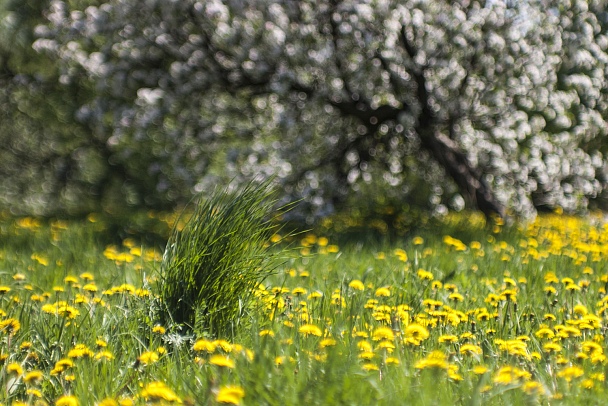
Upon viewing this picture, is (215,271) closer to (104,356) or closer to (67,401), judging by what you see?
(104,356)

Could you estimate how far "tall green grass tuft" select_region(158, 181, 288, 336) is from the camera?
114 inches

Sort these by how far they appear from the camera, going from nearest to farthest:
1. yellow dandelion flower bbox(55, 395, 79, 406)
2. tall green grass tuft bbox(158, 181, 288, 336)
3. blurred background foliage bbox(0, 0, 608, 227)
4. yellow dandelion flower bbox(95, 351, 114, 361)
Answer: yellow dandelion flower bbox(55, 395, 79, 406) → yellow dandelion flower bbox(95, 351, 114, 361) → tall green grass tuft bbox(158, 181, 288, 336) → blurred background foliage bbox(0, 0, 608, 227)

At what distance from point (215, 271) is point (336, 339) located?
0.74 metres

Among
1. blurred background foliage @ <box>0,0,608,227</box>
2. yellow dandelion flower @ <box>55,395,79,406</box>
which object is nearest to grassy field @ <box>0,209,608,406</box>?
yellow dandelion flower @ <box>55,395,79,406</box>

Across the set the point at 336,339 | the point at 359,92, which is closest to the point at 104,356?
the point at 336,339

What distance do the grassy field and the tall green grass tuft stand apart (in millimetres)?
84

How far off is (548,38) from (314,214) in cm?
334

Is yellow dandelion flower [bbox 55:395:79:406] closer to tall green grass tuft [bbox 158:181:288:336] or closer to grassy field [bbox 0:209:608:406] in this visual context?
grassy field [bbox 0:209:608:406]

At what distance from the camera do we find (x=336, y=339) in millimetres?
2379

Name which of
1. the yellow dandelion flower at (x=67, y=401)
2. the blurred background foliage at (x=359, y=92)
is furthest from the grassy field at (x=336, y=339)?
the blurred background foliage at (x=359, y=92)

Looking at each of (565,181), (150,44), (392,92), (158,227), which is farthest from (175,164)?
(565,181)

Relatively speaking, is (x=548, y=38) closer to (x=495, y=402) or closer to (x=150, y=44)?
(x=150, y=44)

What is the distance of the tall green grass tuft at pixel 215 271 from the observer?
9.47 ft

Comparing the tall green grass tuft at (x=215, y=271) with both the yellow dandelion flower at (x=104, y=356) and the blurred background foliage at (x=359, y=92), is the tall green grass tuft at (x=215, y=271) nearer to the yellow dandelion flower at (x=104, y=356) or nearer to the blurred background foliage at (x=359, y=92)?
the yellow dandelion flower at (x=104, y=356)
